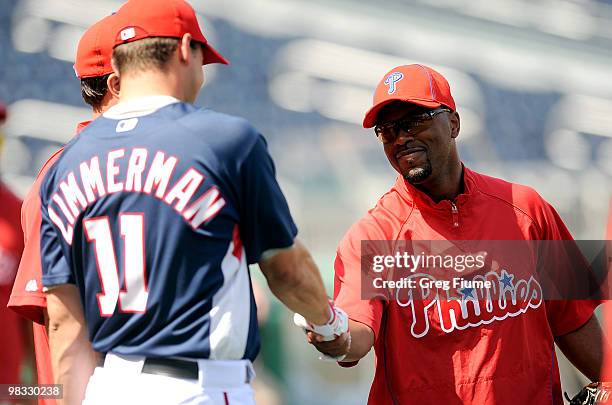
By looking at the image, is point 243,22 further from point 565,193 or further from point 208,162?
point 208,162

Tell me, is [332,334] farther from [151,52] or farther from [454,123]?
[454,123]

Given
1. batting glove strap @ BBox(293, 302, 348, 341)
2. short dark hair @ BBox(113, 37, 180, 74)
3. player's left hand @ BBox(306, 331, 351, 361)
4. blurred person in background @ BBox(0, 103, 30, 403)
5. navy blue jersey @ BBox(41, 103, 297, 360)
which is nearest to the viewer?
navy blue jersey @ BBox(41, 103, 297, 360)

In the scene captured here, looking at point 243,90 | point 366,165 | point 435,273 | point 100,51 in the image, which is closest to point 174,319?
point 100,51

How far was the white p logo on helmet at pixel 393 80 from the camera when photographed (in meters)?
3.21

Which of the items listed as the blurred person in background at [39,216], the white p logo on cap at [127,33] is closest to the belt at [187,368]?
the blurred person in background at [39,216]


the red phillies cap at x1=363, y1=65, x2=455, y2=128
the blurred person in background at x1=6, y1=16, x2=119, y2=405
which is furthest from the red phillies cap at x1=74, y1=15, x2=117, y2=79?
the red phillies cap at x1=363, y1=65, x2=455, y2=128

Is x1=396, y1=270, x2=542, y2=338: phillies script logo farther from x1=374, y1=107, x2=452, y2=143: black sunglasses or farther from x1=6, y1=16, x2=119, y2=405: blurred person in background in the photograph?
x1=6, y1=16, x2=119, y2=405: blurred person in background

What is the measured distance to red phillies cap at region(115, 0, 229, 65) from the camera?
2.24 meters

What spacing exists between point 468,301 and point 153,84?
4.75 feet

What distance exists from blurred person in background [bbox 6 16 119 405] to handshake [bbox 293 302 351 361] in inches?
28.9

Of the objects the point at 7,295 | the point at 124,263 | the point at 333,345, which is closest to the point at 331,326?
the point at 333,345

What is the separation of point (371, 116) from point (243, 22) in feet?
21.9

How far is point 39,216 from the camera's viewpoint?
260 centimetres

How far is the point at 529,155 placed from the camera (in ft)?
33.4
